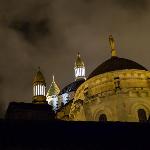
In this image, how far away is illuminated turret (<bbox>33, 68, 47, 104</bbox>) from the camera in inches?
2155

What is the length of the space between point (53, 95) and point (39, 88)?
→ 514 inches

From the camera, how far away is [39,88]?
55.5m

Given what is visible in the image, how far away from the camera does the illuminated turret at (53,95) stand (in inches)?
2531

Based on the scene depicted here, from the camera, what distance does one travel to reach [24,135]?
643 inches

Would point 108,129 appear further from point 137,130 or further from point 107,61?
point 107,61

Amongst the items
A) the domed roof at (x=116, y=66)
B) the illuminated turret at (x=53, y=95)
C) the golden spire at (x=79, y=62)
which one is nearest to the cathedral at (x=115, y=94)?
the domed roof at (x=116, y=66)

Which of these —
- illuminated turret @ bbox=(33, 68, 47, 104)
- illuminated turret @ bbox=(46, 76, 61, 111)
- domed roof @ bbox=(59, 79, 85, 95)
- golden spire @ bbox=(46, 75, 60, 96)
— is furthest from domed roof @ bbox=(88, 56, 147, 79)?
golden spire @ bbox=(46, 75, 60, 96)

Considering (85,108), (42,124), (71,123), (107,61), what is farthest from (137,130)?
(107,61)

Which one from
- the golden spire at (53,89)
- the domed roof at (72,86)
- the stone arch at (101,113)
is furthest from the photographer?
the golden spire at (53,89)

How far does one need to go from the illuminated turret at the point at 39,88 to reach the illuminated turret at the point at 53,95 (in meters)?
6.47

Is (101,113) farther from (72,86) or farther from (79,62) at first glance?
(79,62)

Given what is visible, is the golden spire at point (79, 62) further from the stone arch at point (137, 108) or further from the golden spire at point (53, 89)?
the stone arch at point (137, 108)

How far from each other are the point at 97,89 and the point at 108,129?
57.5 feet

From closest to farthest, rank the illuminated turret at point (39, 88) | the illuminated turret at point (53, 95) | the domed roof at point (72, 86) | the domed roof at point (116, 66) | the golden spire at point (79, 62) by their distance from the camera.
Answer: the domed roof at point (116, 66), the illuminated turret at point (39, 88), the domed roof at point (72, 86), the illuminated turret at point (53, 95), the golden spire at point (79, 62)
